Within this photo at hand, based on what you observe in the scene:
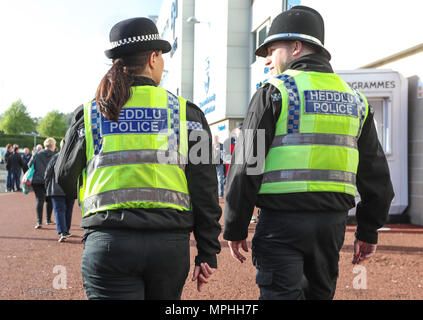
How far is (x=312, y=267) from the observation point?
2.26 meters

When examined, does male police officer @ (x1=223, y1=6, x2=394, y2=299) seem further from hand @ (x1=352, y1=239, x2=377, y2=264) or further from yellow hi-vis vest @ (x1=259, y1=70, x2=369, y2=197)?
hand @ (x1=352, y1=239, x2=377, y2=264)

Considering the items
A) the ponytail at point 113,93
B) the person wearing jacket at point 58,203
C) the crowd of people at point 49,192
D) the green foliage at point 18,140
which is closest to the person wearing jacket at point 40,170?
the crowd of people at point 49,192

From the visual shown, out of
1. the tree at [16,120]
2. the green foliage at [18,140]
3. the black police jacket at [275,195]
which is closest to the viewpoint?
the black police jacket at [275,195]

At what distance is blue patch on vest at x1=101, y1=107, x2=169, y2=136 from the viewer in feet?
6.82

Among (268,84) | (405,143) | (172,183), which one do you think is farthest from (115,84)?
(405,143)

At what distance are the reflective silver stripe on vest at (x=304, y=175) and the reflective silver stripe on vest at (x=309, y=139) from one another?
143 millimetres

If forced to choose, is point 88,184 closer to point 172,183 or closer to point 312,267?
point 172,183

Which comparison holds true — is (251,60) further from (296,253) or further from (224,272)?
(296,253)

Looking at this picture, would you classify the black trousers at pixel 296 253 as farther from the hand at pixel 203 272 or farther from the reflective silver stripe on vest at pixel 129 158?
the reflective silver stripe on vest at pixel 129 158

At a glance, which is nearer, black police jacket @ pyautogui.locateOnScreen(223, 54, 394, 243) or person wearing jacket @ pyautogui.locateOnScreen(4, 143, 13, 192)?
black police jacket @ pyautogui.locateOnScreen(223, 54, 394, 243)

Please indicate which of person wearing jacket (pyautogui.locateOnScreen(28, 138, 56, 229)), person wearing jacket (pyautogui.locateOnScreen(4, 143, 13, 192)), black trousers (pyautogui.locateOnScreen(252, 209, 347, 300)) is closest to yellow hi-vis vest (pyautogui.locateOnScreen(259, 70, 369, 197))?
black trousers (pyautogui.locateOnScreen(252, 209, 347, 300))

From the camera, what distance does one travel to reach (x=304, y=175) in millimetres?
2291

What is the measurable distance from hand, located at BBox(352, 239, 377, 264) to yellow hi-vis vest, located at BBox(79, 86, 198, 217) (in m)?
1.17

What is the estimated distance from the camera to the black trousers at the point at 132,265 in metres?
1.94
